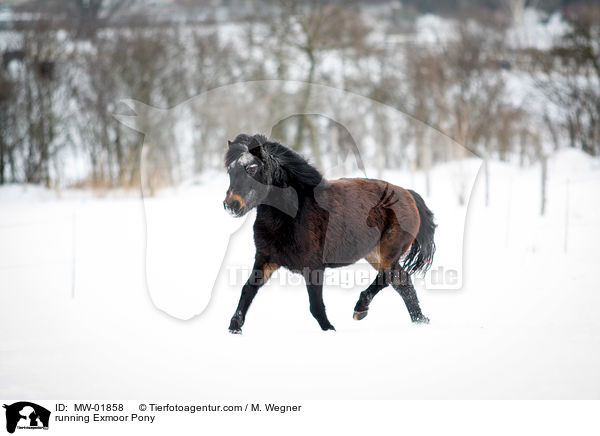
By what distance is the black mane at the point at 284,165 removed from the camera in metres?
3.08

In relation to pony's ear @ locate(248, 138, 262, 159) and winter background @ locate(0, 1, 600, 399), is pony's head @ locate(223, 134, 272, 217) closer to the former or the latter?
pony's ear @ locate(248, 138, 262, 159)

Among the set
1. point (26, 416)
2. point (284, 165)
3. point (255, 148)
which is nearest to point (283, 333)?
point (284, 165)

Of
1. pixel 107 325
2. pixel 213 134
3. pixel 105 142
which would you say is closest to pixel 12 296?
pixel 107 325

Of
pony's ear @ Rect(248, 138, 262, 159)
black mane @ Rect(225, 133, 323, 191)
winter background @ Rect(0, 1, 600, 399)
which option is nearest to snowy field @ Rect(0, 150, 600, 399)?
winter background @ Rect(0, 1, 600, 399)

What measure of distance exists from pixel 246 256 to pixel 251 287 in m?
0.61

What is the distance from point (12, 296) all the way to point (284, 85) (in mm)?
3108

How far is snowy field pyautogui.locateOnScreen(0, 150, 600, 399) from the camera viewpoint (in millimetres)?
3072

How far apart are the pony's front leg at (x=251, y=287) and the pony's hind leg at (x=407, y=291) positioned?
2.73ft

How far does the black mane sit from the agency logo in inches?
63.9

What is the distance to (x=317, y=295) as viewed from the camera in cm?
349

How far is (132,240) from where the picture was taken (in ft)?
24.3

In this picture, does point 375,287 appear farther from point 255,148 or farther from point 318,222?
point 255,148

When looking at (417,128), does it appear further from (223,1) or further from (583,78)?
(223,1)

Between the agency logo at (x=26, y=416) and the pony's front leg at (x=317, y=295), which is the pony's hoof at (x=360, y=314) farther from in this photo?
the agency logo at (x=26, y=416)
